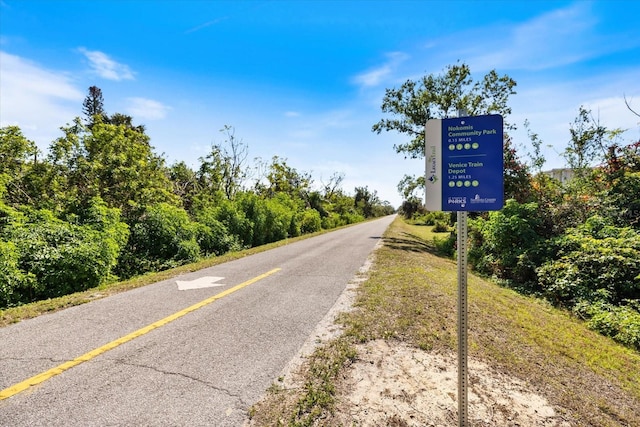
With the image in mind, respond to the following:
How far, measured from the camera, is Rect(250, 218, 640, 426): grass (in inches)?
117

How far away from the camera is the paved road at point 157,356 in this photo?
2627 millimetres

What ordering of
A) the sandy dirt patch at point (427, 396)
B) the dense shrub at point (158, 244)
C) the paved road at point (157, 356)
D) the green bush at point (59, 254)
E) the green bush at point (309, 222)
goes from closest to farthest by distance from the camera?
the paved road at point (157, 356)
the sandy dirt patch at point (427, 396)
the green bush at point (59, 254)
the dense shrub at point (158, 244)
the green bush at point (309, 222)

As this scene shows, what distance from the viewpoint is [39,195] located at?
11.7 m

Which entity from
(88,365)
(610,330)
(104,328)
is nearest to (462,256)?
(88,365)

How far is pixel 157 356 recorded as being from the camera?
3596 mm

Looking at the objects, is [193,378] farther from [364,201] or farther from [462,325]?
[364,201]

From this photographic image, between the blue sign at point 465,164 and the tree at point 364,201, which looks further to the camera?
the tree at point 364,201

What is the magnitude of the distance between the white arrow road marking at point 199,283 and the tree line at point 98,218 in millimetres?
2604

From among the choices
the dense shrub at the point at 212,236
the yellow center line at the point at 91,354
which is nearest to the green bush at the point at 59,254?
the yellow center line at the point at 91,354

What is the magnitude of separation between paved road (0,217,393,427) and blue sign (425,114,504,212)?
2.51 metres

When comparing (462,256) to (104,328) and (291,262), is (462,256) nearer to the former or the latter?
(104,328)

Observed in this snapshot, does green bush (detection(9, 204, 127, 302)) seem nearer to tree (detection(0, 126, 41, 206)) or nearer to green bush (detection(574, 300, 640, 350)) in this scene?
tree (detection(0, 126, 41, 206))

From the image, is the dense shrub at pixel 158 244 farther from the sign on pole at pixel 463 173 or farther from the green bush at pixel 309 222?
the green bush at pixel 309 222

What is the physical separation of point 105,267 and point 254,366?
22.7ft
